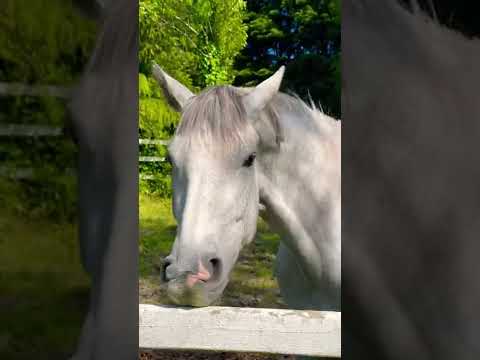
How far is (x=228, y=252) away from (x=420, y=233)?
23.0 inches

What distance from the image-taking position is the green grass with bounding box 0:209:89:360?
106 centimetres

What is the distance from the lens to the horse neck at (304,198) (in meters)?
1.51

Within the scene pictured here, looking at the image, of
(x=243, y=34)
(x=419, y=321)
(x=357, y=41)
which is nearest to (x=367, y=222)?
(x=419, y=321)

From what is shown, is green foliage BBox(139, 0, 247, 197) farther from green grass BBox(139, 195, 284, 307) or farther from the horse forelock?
the horse forelock

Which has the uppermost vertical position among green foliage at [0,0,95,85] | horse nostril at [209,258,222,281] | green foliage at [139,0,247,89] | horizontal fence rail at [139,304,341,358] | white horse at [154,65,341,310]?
green foliage at [139,0,247,89]

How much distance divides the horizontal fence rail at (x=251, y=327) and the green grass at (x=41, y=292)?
13.1 inches

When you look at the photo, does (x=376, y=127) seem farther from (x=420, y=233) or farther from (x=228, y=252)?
(x=228, y=252)

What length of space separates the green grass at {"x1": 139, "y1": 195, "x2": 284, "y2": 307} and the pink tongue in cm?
198

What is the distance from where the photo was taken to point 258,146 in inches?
57.0

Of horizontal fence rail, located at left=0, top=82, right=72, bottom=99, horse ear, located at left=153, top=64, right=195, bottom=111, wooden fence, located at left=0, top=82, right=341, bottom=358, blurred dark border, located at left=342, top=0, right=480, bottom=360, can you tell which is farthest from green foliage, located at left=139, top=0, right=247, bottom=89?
blurred dark border, located at left=342, top=0, right=480, bottom=360

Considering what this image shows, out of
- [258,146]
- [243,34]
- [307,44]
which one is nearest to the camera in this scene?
[258,146]

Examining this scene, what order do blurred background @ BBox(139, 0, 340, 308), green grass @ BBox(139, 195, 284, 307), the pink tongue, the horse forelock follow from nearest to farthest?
1. the pink tongue
2. the horse forelock
3. green grass @ BBox(139, 195, 284, 307)
4. blurred background @ BBox(139, 0, 340, 308)

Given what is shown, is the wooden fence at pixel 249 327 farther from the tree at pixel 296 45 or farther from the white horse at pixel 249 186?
the tree at pixel 296 45

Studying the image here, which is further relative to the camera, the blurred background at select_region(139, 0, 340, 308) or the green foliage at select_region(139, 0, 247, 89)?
the green foliage at select_region(139, 0, 247, 89)
